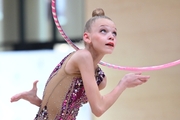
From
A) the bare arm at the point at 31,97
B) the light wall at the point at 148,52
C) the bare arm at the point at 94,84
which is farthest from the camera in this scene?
the light wall at the point at 148,52

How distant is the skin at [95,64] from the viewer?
116cm

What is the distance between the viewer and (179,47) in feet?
6.87

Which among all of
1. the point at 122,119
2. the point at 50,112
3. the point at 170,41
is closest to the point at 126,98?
the point at 122,119

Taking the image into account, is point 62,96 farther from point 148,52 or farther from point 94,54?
point 148,52

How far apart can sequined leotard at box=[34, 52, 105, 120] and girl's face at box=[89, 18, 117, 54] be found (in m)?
0.11

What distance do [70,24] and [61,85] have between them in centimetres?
206

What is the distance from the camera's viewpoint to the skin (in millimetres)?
1160

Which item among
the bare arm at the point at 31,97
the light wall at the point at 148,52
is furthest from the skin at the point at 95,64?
the light wall at the point at 148,52

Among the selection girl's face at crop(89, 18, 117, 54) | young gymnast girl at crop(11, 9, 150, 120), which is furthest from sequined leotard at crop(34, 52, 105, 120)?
girl's face at crop(89, 18, 117, 54)

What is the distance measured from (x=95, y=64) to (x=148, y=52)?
97 cm

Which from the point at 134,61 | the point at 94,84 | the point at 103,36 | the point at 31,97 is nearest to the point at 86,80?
the point at 94,84

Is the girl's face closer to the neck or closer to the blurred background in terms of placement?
the neck

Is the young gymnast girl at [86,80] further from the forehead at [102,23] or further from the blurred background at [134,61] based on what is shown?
the blurred background at [134,61]

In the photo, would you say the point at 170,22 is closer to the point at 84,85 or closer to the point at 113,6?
the point at 113,6
